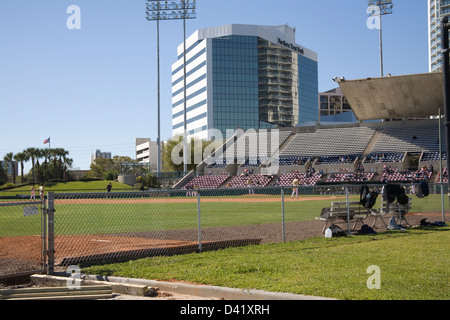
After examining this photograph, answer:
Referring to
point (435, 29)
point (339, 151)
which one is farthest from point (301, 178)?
point (435, 29)

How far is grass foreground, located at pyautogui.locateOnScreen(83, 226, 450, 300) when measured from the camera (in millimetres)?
7008

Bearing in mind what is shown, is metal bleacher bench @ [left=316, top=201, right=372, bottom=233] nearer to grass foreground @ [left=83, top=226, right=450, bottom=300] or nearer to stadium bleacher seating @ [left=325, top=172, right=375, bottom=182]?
grass foreground @ [left=83, top=226, right=450, bottom=300]

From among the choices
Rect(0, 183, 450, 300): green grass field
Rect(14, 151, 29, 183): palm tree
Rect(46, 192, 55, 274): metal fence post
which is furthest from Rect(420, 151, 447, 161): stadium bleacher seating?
Rect(14, 151, 29, 183): palm tree

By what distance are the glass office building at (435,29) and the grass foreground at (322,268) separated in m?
139

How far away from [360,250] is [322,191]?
96.6 ft

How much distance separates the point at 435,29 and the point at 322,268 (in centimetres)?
15094

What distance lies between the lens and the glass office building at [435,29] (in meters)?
134

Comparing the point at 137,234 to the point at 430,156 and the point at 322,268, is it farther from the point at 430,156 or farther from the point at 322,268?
the point at 430,156

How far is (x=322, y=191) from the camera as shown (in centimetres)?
3994

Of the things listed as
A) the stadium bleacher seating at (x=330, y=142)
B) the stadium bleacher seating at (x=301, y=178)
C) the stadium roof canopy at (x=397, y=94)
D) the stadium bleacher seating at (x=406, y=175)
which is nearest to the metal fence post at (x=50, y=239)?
the stadium bleacher seating at (x=406, y=175)

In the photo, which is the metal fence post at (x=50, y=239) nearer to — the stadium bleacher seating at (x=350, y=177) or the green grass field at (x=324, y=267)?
the green grass field at (x=324, y=267)

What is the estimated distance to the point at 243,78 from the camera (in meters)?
122

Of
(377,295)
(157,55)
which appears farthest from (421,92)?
(377,295)
